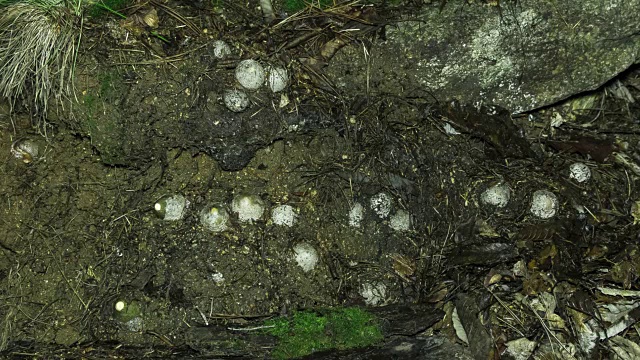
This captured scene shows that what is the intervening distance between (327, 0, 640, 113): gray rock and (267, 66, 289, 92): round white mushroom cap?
32 centimetres

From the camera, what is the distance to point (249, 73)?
144 inches

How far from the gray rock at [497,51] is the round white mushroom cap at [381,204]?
685 mm

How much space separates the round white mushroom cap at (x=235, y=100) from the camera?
144 inches

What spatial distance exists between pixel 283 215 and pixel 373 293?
72cm

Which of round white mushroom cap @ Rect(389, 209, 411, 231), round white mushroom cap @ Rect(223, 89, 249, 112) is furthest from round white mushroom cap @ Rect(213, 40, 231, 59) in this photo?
round white mushroom cap @ Rect(389, 209, 411, 231)

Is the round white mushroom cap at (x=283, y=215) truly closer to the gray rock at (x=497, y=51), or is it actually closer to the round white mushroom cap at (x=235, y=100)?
the round white mushroom cap at (x=235, y=100)

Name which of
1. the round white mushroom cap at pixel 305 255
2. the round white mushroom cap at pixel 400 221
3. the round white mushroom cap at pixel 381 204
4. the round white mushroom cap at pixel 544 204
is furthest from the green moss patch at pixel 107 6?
the round white mushroom cap at pixel 544 204

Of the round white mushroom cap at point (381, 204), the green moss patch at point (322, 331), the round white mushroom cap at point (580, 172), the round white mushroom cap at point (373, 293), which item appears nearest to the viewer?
the green moss patch at point (322, 331)

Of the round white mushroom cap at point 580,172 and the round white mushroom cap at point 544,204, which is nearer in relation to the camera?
the round white mushroom cap at point 544,204

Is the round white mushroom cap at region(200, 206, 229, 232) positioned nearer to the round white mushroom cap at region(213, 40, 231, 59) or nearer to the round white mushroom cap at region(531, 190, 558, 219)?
the round white mushroom cap at region(213, 40, 231, 59)

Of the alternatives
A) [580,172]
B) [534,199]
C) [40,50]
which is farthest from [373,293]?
[40,50]

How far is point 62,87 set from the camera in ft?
11.6

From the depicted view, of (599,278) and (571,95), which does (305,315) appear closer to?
(599,278)

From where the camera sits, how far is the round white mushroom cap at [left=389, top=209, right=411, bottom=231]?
12.5 ft
